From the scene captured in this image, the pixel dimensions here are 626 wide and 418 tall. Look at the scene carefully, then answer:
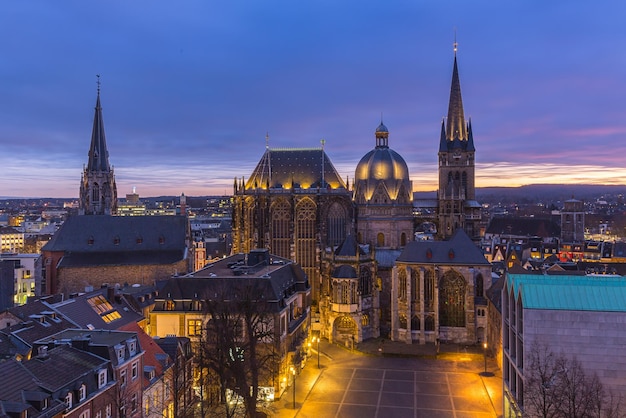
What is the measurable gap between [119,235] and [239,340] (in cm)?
3597

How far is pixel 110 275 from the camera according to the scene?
82.4 metres

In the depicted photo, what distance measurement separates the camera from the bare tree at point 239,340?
46.5m

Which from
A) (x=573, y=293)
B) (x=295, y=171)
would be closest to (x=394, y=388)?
(x=573, y=293)

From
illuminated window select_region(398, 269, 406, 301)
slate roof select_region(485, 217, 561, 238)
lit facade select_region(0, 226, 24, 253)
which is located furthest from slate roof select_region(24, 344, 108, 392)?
lit facade select_region(0, 226, 24, 253)

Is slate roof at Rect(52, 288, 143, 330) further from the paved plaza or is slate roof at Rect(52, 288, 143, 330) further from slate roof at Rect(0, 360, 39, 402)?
the paved plaza

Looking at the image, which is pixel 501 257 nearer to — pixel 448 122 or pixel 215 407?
pixel 448 122

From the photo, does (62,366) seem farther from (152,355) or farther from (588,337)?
(588,337)

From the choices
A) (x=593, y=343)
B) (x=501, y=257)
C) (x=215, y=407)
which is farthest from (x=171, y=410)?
(x=501, y=257)

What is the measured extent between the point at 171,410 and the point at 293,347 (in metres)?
17.5

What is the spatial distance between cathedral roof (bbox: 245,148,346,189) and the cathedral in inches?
6.6

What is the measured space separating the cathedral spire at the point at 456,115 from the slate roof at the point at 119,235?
163 feet

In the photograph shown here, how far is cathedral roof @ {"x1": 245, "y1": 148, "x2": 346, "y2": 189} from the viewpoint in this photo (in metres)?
92.1

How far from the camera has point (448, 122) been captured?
102688 millimetres

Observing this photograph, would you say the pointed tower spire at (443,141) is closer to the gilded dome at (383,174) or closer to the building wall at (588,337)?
the gilded dome at (383,174)
